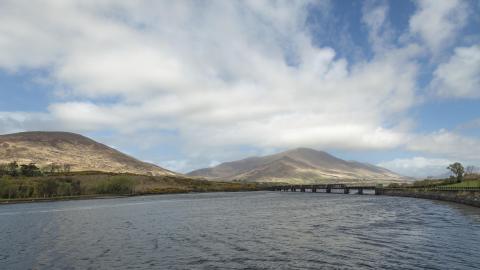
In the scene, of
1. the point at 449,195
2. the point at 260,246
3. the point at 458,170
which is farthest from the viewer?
the point at 458,170

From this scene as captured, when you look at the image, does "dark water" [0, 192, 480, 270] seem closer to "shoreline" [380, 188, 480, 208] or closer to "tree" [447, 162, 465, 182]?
"shoreline" [380, 188, 480, 208]

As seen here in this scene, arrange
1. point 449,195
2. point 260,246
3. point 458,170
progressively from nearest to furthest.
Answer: point 260,246 < point 449,195 < point 458,170

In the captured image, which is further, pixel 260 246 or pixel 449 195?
pixel 449 195

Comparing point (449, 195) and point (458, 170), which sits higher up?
point (458, 170)

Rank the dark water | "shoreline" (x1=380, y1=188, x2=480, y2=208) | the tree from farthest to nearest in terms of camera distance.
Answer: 1. the tree
2. "shoreline" (x1=380, y1=188, x2=480, y2=208)
3. the dark water

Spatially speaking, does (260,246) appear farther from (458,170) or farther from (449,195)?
(458,170)

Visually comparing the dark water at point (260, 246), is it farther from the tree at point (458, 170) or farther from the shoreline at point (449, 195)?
the tree at point (458, 170)

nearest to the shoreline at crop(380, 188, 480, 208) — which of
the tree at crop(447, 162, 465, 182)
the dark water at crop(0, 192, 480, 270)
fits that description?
the tree at crop(447, 162, 465, 182)

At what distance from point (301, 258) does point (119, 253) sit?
21.8m

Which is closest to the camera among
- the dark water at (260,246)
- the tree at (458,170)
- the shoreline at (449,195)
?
the dark water at (260,246)

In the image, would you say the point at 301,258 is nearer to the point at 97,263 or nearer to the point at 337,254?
the point at 337,254

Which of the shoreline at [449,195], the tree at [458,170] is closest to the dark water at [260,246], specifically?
the shoreline at [449,195]

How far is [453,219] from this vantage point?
68312 mm

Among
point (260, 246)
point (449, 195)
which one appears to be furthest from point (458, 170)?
point (260, 246)
